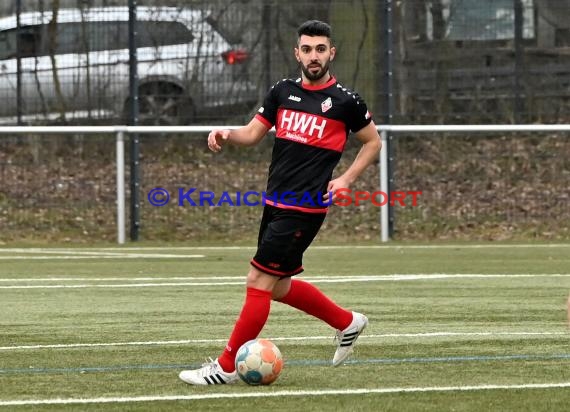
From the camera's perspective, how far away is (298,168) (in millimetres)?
7234

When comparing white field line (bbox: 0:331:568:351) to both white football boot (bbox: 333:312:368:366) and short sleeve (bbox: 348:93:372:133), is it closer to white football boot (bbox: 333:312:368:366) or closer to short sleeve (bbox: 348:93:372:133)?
white football boot (bbox: 333:312:368:366)

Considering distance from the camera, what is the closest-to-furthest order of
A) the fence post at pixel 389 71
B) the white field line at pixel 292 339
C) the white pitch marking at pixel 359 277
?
the white field line at pixel 292 339
the white pitch marking at pixel 359 277
the fence post at pixel 389 71

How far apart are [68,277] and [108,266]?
46.7 inches

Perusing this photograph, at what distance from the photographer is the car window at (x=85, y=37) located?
59.3ft

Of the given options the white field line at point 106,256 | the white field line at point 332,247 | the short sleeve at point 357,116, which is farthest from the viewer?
the white field line at point 332,247

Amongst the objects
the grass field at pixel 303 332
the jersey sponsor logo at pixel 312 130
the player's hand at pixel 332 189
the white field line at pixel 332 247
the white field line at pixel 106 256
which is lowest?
the white field line at pixel 332 247

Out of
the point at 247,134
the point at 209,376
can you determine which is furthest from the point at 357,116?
the point at 209,376

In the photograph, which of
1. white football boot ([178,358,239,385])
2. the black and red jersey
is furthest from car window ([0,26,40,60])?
white football boot ([178,358,239,385])

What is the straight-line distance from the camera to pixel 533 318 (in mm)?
9656

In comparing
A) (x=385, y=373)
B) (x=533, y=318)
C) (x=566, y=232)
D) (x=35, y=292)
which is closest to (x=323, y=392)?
(x=385, y=373)

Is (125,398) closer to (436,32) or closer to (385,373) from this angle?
(385,373)

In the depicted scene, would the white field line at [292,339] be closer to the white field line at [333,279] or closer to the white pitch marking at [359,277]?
the white field line at [333,279]

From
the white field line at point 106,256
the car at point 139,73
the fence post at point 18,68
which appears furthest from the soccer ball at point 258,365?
the fence post at point 18,68

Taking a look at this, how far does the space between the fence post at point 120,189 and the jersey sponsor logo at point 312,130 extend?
10.2 m
